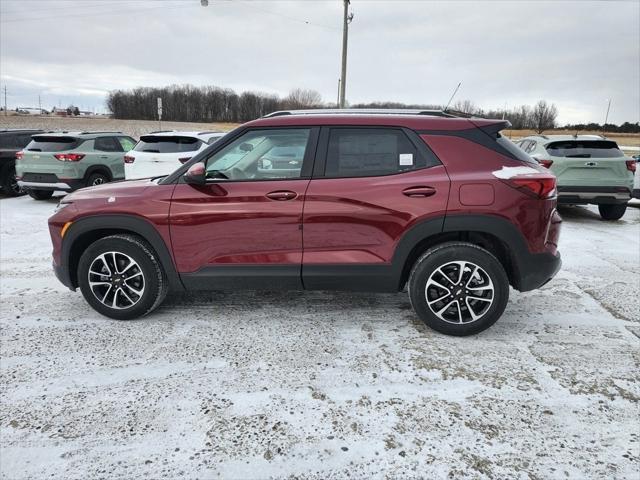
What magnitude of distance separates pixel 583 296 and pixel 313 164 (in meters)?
3.08

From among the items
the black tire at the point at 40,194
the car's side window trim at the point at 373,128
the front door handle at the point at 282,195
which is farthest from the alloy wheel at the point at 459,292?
the black tire at the point at 40,194

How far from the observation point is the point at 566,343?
356 cm

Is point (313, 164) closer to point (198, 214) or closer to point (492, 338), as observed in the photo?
point (198, 214)

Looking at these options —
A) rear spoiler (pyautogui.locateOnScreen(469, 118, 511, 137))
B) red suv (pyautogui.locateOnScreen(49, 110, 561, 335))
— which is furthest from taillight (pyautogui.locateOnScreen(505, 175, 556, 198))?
rear spoiler (pyautogui.locateOnScreen(469, 118, 511, 137))

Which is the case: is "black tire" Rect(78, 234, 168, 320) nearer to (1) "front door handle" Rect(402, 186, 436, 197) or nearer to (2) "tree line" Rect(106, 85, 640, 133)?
(1) "front door handle" Rect(402, 186, 436, 197)

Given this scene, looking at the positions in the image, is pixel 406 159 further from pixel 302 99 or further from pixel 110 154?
pixel 302 99

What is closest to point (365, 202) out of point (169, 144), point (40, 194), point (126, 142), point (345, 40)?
point (169, 144)

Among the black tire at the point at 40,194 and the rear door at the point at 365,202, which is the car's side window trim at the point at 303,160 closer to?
the rear door at the point at 365,202

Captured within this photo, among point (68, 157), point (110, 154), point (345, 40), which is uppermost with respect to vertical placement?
point (345, 40)

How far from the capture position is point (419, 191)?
11.2ft

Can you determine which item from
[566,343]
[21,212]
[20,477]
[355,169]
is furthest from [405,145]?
[21,212]

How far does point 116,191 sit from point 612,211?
884cm

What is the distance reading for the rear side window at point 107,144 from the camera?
422 inches

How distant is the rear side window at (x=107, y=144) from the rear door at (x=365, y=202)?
350 inches
